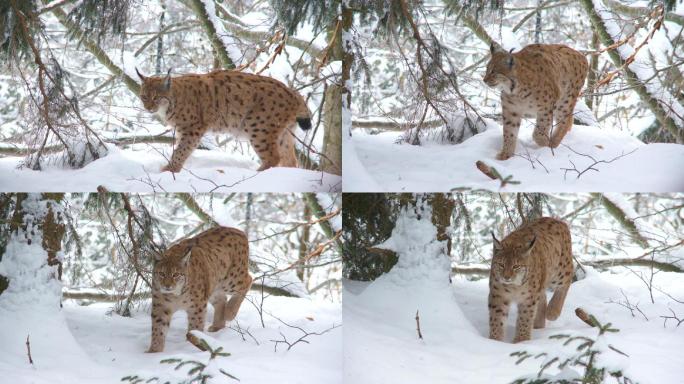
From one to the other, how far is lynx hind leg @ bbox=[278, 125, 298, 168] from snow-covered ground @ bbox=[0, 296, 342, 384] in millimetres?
532

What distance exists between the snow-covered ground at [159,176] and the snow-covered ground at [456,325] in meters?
0.44

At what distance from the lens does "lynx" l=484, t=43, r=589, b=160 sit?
293 cm

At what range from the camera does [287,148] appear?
2.95 m

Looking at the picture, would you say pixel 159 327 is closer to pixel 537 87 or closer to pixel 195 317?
pixel 195 317

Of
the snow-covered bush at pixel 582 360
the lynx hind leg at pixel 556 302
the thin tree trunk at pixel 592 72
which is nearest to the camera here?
the snow-covered bush at pixel 582 360

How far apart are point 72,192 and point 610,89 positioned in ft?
6.53

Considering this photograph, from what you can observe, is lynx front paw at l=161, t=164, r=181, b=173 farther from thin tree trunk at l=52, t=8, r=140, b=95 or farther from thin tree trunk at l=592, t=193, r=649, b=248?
thin tree trunk at l=592, t=193, r=649, b=248

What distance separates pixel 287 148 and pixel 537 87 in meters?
0.90

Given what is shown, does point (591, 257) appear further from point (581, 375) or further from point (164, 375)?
point (164, 375)

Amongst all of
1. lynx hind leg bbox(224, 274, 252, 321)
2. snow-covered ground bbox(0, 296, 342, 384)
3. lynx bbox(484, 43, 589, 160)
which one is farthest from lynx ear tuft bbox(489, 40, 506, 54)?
lynx hind leg bbox(224, 274, 252, 321)

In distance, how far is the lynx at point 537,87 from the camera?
2.93 meters

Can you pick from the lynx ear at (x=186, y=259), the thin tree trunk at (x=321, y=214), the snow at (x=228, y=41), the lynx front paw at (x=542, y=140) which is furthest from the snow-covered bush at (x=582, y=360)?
the snow at (x=228, y=41)

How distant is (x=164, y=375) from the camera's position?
9.78 feet

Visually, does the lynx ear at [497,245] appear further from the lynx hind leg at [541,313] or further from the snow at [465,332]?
the lynx hind leg at [541,313]
